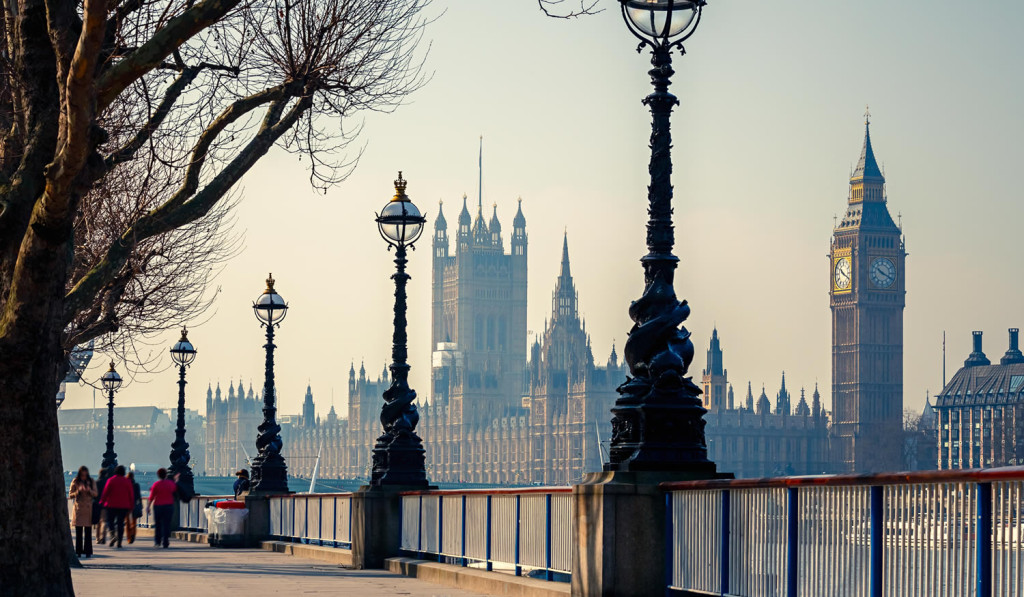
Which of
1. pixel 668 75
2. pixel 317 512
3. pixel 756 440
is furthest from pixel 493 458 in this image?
pixel 668 75

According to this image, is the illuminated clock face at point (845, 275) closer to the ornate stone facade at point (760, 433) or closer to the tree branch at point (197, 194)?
the ornate stone facade at point (760, 433)

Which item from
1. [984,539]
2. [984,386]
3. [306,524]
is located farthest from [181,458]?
[984,386]

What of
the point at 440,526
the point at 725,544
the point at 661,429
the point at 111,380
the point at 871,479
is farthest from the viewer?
the point at 111,380

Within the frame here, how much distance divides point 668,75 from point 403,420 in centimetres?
896

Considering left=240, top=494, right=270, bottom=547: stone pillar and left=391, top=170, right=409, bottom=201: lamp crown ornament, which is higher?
left=391, top=170, right=409, bottom=201: lamp crown ornament

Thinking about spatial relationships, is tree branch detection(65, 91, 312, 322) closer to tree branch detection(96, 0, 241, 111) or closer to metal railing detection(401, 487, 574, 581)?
tree branch detection(96, 0, 241, 111)

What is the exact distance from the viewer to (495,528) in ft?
51.5

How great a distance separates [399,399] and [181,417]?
1622 cm

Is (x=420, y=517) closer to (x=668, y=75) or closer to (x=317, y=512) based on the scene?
(x=317, y=512)

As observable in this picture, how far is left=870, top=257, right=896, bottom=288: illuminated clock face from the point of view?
643ft

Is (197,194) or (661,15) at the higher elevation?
(661,15)

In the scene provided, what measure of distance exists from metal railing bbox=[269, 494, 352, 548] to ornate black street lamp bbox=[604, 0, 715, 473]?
10.0 meters

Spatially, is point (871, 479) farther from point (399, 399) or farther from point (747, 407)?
point (747, 407)

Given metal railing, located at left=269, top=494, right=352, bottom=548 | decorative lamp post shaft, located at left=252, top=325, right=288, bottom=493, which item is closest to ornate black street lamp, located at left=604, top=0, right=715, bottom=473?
metal railing, located at left=269, top=494, right=352, bottom=548
